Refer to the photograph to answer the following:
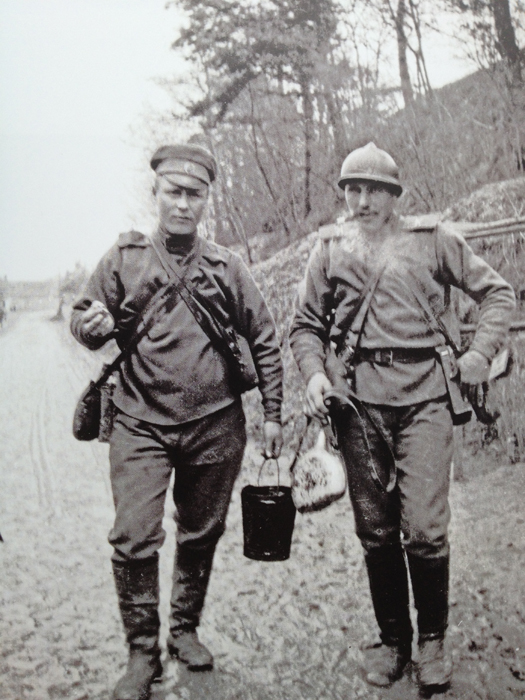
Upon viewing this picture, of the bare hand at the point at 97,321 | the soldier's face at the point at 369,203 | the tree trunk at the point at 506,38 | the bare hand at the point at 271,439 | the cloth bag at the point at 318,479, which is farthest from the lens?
the tree trunk at the point at 506,38

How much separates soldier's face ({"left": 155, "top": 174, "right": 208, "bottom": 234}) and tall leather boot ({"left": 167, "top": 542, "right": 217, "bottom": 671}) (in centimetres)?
127

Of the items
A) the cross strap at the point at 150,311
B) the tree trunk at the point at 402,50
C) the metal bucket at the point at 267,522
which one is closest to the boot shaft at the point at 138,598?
the metal bucket at the point at 267,522

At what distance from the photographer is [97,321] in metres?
2.17

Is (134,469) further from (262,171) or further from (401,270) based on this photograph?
(262,171)

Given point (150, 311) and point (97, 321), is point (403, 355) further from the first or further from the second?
point (97, 321)

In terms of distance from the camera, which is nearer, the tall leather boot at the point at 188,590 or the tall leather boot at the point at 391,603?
the tall leather boot at the point at 391,603

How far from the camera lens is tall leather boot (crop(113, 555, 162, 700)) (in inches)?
89.2

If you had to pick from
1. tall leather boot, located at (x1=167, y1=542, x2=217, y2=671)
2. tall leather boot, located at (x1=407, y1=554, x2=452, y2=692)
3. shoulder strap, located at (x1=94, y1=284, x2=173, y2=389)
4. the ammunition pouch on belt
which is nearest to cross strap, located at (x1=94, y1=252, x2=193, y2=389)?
shoulder strap, located at (x1=94, y1=284, x2=173, y2=389)

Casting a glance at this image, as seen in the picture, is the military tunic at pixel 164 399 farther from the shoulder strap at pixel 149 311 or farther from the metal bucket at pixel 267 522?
the metal bucket at pixel 267 522

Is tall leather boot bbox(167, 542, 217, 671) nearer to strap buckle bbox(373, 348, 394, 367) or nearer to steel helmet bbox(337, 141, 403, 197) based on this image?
strap buckle bbox(373, 348, 394, 367)

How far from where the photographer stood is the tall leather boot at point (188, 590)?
2.50 m

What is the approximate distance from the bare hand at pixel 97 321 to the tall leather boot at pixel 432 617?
54.7 inches

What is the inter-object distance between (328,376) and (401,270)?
0.50 meters

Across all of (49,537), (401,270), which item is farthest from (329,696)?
(401,270)
